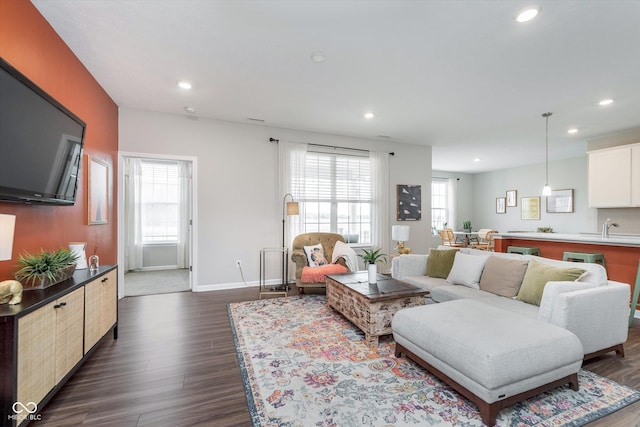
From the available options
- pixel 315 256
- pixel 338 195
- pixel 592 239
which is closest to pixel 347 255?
pixel 315 256

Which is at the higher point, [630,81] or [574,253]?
[630,81]

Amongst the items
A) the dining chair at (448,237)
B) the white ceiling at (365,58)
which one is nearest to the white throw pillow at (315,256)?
the white ceiling at (365,58)

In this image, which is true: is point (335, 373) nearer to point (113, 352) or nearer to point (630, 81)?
point (113, 352)

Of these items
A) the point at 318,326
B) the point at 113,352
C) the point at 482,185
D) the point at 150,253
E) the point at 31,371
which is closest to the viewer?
the point at 31,371

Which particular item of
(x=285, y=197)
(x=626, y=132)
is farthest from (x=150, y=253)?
(x=626, y=132)

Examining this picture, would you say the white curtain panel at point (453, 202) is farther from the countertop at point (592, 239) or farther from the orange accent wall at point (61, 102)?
the orange accent wall at point (61, 102)

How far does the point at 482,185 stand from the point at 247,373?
9.98 m

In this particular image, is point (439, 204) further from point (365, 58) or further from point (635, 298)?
point (365, 58)

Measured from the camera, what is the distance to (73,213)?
281cm

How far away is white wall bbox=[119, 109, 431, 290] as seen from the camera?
434cm

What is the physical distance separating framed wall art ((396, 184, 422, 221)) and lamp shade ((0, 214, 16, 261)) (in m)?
5.64

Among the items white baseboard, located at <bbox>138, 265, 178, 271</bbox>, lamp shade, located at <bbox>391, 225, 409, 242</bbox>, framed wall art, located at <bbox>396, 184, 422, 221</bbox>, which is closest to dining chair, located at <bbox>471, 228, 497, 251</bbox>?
framed wall art, located at <bbox>396, 184, 422, 221</bbox>

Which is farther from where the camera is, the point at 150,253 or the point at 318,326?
the point at 150,253

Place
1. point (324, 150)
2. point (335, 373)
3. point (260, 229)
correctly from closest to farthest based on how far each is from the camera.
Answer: point (335, 373), point (260, 229), point (324, 150)
